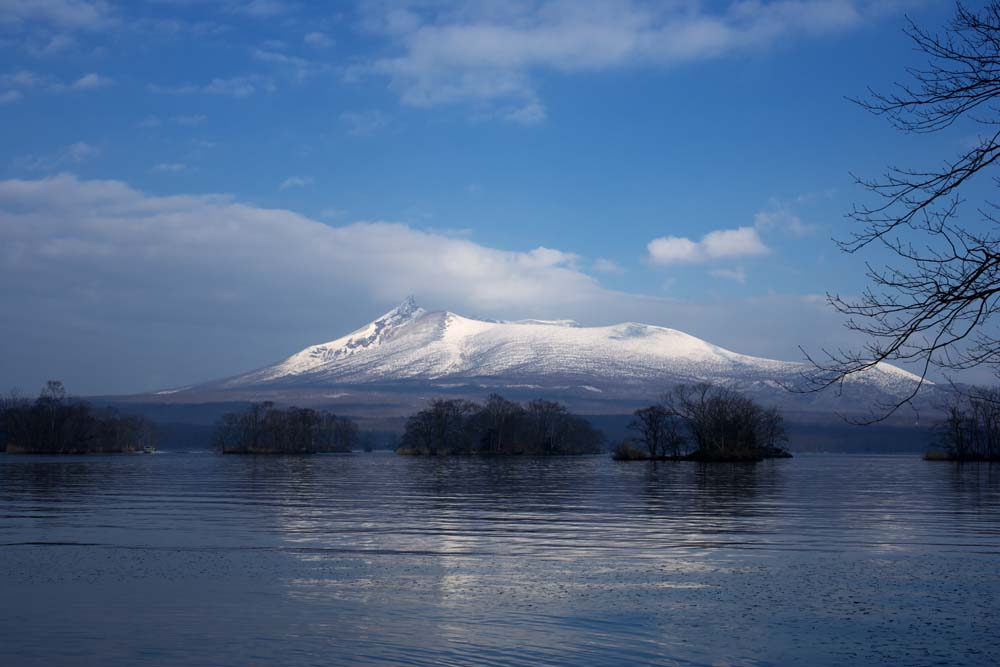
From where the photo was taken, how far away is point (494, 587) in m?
17.6

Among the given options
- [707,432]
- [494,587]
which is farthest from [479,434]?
[494,587]

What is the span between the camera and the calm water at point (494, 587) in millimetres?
12961

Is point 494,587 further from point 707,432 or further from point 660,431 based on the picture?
point 660,431

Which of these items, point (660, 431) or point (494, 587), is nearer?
point (494, 587)

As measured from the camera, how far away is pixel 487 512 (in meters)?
35.5

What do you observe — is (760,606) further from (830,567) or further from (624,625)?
(830,567)

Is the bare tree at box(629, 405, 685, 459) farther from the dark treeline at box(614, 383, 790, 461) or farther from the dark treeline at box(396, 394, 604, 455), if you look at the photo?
the dark treeline at box(396, 394, 604, 455)

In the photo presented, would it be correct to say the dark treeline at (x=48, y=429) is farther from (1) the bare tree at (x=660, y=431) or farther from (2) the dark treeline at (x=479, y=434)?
(1) the bare tree at (x=660, y=431)

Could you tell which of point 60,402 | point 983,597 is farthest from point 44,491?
point 60,402

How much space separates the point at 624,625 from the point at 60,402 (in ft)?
Answer: 559

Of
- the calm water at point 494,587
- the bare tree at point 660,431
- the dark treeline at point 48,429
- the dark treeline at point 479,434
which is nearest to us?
the calm water at point 494,587

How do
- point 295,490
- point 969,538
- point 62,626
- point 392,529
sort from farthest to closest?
point 295,490 < point 392,529 < point 969,538 < point 62,626

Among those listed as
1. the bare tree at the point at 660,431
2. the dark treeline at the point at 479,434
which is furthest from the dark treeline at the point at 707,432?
the dark treeline at the point at 479,434

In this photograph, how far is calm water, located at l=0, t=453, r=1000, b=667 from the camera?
13.0 metres
